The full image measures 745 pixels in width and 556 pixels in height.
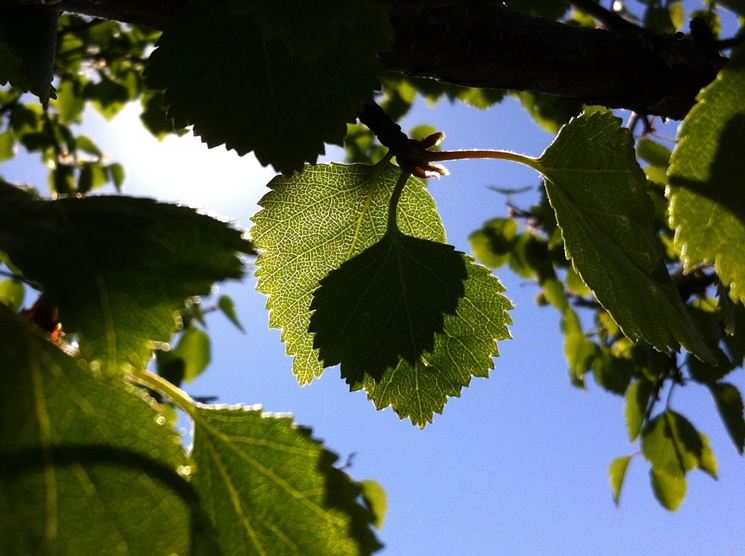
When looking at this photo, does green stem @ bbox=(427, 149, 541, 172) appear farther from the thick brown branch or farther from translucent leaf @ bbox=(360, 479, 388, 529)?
translucent leaf @ bbox=(360, 479, 388, 529)

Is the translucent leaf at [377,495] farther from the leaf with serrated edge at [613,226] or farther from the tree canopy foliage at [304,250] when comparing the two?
the leaf with serrated edge at [613,226]

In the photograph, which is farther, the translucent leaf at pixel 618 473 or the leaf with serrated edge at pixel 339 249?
the translucent leaf at pixel 618 473

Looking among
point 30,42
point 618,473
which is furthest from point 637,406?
point 30,42

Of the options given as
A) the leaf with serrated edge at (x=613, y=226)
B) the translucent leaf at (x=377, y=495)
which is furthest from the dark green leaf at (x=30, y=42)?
the translucent leaf at (x=377, y=495)

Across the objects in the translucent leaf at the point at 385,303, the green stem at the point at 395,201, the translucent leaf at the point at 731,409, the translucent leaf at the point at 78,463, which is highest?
the translucent leaf at the point at 731,409

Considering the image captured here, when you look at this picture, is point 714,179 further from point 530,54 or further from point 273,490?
point 273,490

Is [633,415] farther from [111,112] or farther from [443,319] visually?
[111,112]

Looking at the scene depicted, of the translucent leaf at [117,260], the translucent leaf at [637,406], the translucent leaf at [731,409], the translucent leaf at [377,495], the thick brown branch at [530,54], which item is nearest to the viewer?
the translucent leaf at [117,260]
